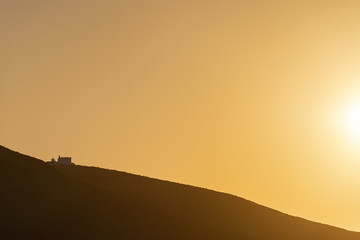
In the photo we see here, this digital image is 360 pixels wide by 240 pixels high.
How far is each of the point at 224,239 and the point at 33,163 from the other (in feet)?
63.4

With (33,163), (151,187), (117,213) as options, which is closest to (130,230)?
(117,213)

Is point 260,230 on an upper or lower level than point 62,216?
upper

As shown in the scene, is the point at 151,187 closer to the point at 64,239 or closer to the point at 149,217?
the point at 149,217

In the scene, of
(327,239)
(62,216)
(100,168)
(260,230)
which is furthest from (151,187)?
(62,216)

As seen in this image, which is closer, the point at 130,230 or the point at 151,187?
the point at 130,230

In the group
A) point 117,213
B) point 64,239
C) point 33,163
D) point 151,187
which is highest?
point 151,187

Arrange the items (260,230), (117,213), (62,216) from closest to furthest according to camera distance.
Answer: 1. (62,216)
2. (117,213)
3. (260,230)

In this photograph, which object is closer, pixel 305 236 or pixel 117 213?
pixel 117 213

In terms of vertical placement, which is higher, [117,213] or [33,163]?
[33,163]

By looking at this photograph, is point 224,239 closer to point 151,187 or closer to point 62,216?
point 62,216

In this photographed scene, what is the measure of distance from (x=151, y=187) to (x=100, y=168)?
714 cm

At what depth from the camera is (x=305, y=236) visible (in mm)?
106812

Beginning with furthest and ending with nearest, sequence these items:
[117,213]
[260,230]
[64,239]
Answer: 1. [260,230]
2. [117,213]
3. [64,239]

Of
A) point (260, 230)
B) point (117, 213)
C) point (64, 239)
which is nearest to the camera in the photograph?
point (64, 239)
